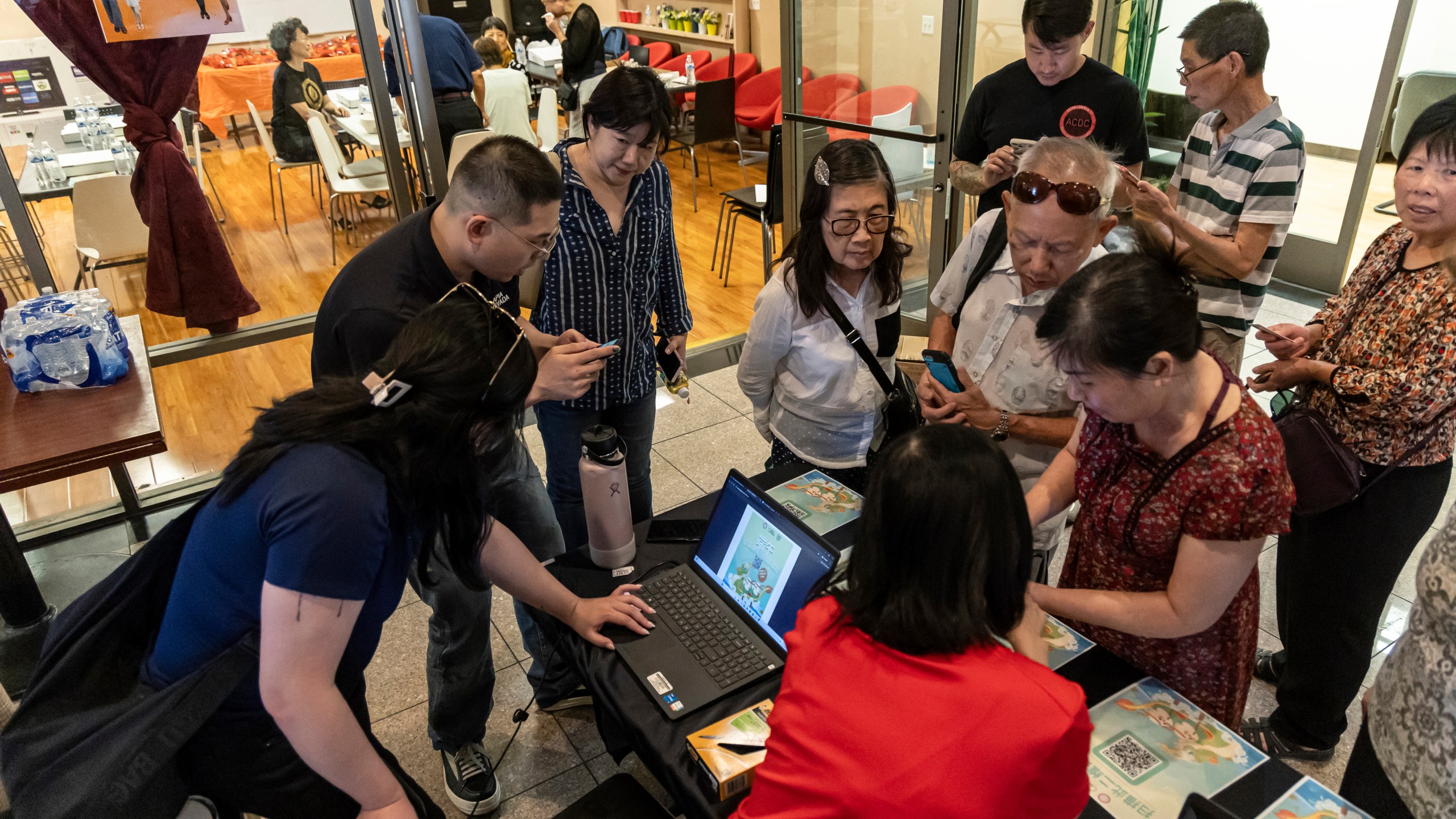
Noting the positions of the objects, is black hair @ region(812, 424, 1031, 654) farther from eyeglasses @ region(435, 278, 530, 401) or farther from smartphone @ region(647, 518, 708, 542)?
smartphone @ region(647, 518, 708, 542)

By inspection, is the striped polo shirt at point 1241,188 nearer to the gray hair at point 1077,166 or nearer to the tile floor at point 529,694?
the gray hair at point 1077,166

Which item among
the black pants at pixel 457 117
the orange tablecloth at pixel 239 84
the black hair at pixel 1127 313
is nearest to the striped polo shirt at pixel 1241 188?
the black hair at pixel 1127 313

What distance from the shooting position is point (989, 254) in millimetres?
1922

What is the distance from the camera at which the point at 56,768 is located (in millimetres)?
1229

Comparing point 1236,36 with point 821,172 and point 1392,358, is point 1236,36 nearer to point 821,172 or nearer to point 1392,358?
point 1392,358

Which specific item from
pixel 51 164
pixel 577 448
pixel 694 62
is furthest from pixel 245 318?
pixel 694 62

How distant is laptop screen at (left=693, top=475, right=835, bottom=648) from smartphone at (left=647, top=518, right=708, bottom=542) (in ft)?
0.42

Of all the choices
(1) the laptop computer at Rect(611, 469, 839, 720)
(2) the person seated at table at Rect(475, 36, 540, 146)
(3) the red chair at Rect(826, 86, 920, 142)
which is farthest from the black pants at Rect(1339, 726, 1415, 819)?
(2) the person seated at table at Rect(475, 36, 540, 146)

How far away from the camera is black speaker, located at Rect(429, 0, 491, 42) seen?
10.6 m

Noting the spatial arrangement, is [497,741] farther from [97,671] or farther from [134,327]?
[134,327]

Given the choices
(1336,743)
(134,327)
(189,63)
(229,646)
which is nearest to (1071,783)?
(229,646)

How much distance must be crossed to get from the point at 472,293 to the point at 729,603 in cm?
72

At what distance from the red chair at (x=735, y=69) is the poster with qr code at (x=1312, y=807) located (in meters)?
7.67

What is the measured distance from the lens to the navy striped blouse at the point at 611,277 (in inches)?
86.4
